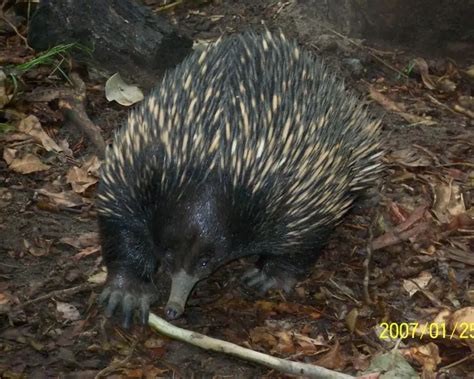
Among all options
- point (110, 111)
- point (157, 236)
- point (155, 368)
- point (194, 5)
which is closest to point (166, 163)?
point (157, 236)

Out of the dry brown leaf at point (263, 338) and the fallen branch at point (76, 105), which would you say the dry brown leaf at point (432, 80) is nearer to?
the fallen branch at point (76, 105)

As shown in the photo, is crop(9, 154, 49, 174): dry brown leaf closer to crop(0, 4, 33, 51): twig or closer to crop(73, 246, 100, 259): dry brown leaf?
crop(73, 246, 100, 259): dry brown leaf

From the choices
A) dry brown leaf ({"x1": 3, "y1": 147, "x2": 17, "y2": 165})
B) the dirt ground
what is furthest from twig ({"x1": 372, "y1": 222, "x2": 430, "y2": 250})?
dry brown leaf ({"x1": 3, "y1": 147, "x2": 17, "y2": 165})

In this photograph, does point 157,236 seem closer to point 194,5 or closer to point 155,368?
point 155,368

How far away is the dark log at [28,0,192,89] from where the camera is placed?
20.7 feet

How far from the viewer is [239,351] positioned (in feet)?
13.2

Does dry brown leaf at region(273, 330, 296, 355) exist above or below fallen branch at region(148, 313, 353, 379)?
below

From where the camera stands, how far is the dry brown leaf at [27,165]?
550cm

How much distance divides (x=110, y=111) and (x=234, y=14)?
1.96 metres

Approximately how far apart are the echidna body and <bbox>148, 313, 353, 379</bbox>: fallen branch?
193mm

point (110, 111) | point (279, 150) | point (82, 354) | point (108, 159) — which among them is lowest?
point (82, 354)

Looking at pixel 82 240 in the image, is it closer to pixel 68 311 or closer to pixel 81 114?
pixel 68 311

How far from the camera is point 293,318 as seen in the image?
464 cm

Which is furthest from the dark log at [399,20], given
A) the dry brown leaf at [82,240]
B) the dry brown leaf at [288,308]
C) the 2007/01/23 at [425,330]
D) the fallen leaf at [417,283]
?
the 2007/01/23 at [425,330]
